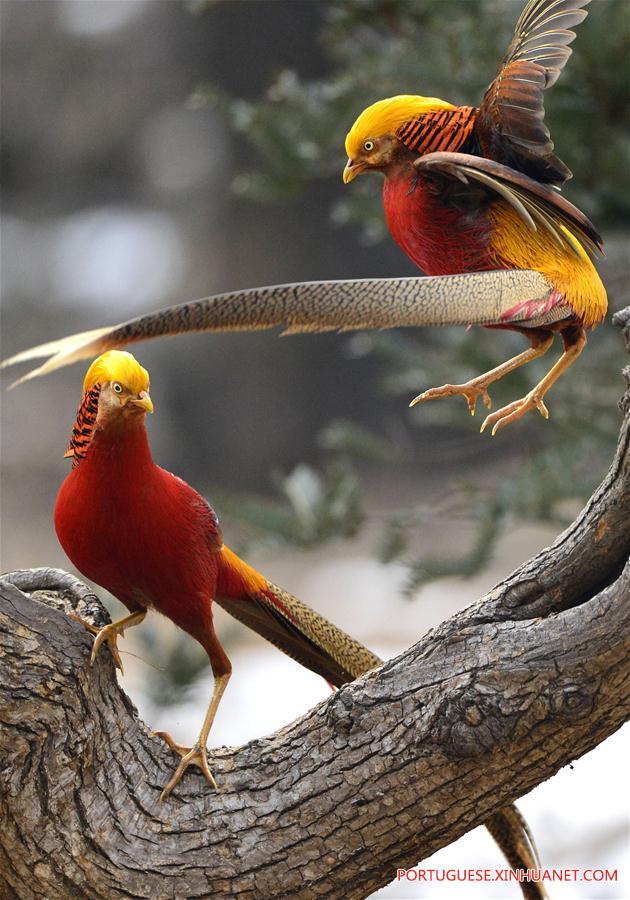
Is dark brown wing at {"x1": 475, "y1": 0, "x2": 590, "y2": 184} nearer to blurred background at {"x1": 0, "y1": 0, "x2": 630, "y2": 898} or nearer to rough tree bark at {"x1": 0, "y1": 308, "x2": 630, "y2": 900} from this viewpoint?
rough tree bark at {"x1": 0, "y1": 308, "x2": 630, "y2": 900}

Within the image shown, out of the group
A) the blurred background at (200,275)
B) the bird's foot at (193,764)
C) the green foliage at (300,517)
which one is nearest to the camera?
the bird's foot at (193,764)

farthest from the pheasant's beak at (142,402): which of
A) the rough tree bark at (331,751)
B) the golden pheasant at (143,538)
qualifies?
the rough tree bark at (331,751)

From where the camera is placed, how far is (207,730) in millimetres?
1496

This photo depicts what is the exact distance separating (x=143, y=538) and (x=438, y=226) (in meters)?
0.50

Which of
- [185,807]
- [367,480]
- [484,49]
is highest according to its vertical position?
[367,480]

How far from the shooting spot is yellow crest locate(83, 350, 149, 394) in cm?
117

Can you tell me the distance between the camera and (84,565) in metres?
1.31

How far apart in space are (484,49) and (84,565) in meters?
1.72

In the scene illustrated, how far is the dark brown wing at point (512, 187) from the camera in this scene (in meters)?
1.06

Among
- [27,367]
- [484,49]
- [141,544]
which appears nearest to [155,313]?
[141,544]

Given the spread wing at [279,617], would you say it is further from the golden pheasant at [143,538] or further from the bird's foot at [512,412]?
the bird's foot at [512,412]

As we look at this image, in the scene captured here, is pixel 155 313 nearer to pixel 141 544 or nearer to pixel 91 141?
pixel 141 544

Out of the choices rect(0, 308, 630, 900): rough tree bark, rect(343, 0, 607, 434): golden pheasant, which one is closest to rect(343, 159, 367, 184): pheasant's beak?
rect(343, 0, 607, 434): golden pheasant

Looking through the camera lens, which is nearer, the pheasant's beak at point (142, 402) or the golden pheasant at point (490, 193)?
the golden pheasant at point (490, 193)
